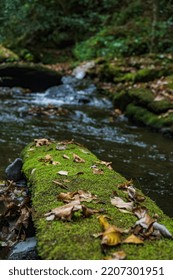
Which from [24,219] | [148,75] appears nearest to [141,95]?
[148,75]

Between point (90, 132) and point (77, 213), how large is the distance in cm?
552

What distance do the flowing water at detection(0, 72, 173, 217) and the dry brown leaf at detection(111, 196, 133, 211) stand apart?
4.66 feet

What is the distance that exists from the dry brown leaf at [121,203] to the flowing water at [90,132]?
55.9 inches

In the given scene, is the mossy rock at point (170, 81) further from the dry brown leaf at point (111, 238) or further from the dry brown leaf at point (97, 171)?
the dry brown leaf at point (111, 238)

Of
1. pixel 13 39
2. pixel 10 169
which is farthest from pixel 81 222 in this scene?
pixel 13 39

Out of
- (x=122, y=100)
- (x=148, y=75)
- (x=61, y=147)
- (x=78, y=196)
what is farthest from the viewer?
(x=148, y=75)

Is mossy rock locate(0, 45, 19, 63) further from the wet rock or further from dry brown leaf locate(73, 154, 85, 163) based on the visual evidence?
the wet rock

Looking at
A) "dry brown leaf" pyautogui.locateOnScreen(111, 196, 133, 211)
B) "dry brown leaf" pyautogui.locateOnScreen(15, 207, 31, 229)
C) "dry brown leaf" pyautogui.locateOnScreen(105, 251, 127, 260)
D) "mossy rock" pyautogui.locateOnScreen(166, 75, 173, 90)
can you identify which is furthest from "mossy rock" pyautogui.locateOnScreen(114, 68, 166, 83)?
"dry brown leaf" pyautogui.locateOnScreen(105, 251, 127, 260)

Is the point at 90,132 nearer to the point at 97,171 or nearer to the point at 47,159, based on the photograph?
the point at 47,159

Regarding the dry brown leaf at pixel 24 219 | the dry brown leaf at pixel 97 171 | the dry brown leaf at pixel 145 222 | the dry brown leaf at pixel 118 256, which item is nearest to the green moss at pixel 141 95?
the dry brown leaf at pixel 97 171

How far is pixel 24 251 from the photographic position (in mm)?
3141

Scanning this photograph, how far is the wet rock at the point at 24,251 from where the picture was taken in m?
3.10

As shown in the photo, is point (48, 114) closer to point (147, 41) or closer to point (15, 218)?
point (15, 218)

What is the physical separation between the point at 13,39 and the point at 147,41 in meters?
7.30
